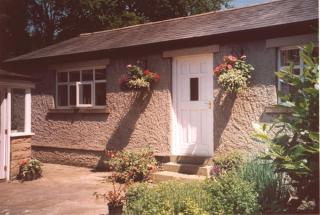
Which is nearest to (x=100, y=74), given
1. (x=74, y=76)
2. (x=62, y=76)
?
(x=74, y=76)

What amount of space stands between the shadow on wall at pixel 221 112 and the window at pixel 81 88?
3.67m

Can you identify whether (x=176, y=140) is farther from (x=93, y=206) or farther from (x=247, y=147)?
(x=93, y=206)

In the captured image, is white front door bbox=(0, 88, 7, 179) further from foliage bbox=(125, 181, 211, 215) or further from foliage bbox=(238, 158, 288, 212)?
foliage bbox=(238, 158, 288, 212)

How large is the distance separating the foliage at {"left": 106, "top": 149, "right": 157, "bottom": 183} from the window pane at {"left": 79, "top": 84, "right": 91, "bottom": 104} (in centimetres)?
294

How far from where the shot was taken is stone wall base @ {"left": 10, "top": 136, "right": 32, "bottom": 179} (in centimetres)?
917

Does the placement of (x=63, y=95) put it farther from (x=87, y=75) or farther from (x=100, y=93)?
(x=100, y=93)

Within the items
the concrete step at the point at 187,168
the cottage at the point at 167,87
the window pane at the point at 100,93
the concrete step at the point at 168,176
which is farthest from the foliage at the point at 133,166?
the window pane at the point at 100,93

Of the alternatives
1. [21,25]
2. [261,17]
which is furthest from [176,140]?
[21,25]

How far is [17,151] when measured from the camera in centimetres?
929

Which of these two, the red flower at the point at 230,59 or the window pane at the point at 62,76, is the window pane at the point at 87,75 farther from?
the red flower at the point at 230,59

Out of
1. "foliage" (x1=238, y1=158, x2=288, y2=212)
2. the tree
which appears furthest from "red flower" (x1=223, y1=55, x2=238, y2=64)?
the tree

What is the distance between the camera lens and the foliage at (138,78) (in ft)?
31.7

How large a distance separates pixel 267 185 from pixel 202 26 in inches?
230

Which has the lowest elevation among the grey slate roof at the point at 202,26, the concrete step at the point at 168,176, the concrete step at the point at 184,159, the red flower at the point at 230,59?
the concrete step at the point at 168,176
